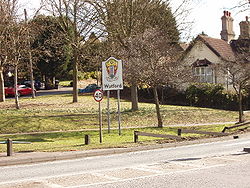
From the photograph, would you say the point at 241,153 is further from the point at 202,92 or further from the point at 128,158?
the point at 202,92

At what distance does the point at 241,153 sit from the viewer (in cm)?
1411

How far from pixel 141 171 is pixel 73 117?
58.9 feet

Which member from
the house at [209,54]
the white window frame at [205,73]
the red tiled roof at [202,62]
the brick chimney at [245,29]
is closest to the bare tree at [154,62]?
the brick chimney at [245,29]

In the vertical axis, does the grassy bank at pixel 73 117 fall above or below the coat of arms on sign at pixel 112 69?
below

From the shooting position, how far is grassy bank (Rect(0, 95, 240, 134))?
25.6 metres

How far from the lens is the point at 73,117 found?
1123 inches

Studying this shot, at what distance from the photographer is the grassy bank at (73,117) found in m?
25.6

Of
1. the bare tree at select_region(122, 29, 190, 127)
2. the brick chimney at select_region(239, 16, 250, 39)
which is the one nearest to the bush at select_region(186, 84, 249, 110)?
the brick chimney at select_region(239, 16, 250, 39)

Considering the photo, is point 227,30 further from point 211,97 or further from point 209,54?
point 211,97

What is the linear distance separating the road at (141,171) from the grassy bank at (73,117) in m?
11.8

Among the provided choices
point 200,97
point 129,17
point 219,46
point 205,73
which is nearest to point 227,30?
point 219,46

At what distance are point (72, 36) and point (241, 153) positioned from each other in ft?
83.5

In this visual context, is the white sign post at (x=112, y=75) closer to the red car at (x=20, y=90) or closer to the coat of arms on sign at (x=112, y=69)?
the coat of arms on sign at (x=112, y=69)

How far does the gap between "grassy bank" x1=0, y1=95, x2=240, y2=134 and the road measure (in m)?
11.8
